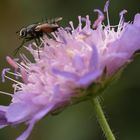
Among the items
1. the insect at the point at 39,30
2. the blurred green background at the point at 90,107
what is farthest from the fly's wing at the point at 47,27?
the blurred green background at the point at 90,107

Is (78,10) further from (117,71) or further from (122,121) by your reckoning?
(117,71)

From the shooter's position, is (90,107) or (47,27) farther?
(90,107)

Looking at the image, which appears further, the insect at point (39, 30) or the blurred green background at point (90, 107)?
the blurred green background at point (90, 107)

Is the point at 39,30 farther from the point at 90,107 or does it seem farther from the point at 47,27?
the point at 90,107

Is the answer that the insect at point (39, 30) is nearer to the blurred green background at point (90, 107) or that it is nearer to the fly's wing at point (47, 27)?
the fly's wing at point (47, 27)

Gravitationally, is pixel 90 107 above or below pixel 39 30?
below

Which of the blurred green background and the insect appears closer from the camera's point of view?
the insect

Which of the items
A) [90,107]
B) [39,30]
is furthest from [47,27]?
[90,107]

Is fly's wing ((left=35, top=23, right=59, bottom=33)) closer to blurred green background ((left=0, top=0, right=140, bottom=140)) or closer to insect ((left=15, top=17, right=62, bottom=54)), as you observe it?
insect ((left=15, top=17, right=62, bottom=54))

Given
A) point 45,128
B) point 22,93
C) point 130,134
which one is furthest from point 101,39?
point 45,128

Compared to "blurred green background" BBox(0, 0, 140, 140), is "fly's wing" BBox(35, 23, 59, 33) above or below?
above

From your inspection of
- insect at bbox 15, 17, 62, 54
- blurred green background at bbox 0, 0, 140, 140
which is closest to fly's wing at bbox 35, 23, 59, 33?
insect at bbox 15, 17, 62, 54
